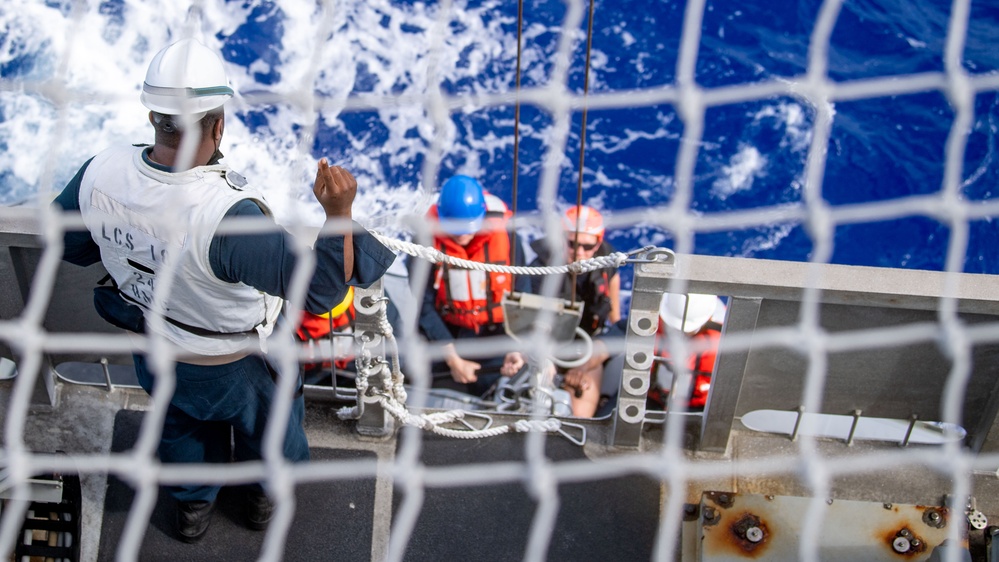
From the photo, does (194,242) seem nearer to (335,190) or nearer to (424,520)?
(335,190)

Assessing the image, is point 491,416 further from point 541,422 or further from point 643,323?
point 643,323

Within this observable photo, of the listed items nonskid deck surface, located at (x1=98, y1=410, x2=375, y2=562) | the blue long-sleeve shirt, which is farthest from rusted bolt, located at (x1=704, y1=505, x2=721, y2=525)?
the blue long-sleeve shirt

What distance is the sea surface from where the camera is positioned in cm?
607

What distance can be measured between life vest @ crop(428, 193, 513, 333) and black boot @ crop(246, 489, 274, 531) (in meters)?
1.64

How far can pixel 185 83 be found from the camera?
1883 millimetres

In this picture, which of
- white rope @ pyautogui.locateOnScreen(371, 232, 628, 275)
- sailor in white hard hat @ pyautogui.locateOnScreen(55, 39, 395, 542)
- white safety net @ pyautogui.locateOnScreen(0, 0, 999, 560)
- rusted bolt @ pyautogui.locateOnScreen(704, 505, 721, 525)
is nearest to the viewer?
sailor in white hard hat @ pyautogui.locateOnScreen(55, 39, 395, 542)

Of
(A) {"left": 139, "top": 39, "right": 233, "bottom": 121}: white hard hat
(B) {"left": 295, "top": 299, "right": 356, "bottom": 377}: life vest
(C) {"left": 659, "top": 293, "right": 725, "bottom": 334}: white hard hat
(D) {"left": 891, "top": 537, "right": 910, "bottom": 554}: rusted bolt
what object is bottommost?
(D) {"left": 891, "top": 537, "right": 910, "bottom": 554}: rusted bolt

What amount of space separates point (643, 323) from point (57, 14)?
5.71 metres

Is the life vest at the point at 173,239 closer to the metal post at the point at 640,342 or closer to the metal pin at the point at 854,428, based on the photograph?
the metal post at the point at 640,342

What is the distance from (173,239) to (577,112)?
16.0 feet

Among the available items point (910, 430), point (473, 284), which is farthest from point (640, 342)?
point (473, 284)

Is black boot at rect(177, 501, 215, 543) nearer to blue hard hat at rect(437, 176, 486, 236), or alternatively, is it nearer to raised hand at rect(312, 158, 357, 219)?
raised hand at rect(312, 158, 357, 219)

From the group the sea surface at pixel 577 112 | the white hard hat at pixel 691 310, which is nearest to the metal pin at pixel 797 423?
the white hard hat at pixel 691 310

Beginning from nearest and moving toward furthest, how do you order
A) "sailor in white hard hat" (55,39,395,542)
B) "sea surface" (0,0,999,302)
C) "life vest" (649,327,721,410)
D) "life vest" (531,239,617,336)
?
"sailor in white hard hat" (55,39,395,542) < "life vest" (649,327,721,410) < "life vest" (531,239,617,336) < "sea surface" (0,0,999,302)
